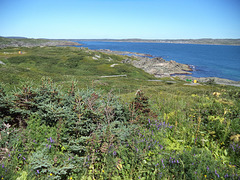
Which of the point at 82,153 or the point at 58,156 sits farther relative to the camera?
the point at 82,153

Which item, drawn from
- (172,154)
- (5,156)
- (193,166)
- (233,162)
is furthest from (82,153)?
(233,162)

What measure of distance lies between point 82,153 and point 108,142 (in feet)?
2.26

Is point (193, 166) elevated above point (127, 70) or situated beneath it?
elevated above

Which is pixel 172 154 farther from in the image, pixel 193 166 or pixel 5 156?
pixel 5 156

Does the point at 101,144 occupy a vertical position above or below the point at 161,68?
above

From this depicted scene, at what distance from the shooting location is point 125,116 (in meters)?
5.00

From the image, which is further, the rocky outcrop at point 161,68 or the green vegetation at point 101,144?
the rocky outcrop at point 161,68

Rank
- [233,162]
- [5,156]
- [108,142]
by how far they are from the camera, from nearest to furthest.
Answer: [5,156] → [233,162] → [108,142]

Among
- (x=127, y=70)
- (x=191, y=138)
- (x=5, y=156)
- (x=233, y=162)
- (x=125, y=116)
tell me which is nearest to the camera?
(x=5, y=156)

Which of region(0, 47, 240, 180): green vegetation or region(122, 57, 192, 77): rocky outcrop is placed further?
region(122, 57, 192, 77): rocky outcrop

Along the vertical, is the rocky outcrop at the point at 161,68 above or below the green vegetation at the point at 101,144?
below

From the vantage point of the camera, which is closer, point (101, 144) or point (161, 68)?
point (101, 144)

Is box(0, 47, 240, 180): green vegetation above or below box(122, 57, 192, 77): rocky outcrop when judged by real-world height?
above

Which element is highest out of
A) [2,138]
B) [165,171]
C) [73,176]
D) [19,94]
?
[19,94]
